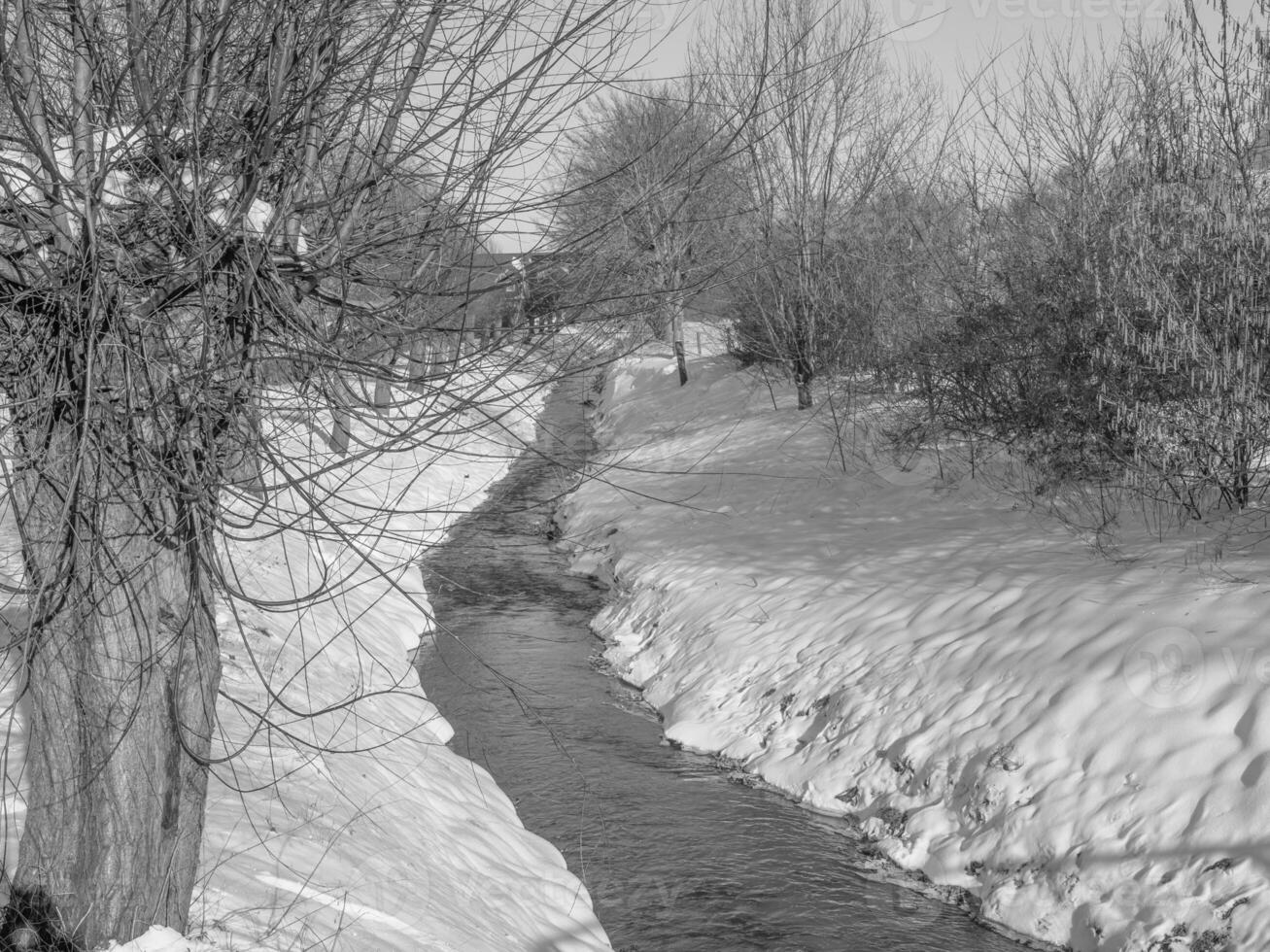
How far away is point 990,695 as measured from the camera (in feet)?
25.7

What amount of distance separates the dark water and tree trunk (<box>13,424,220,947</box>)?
1053mm

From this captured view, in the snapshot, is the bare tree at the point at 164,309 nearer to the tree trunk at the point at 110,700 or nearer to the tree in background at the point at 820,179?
the tree trunk at the point at 110,700

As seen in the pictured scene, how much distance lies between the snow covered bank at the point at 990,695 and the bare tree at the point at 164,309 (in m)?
1.16

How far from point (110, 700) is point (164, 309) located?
126 centimetres

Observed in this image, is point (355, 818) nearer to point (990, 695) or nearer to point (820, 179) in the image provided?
point (990, 695)

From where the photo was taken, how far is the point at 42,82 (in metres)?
2.93

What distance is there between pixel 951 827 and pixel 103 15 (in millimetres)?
6463

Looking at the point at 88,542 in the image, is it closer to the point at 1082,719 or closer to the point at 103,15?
the point at 103,15

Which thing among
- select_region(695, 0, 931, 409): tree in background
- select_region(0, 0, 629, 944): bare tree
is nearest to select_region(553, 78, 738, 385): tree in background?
select_region(0, 0, 629, 944): bare tree

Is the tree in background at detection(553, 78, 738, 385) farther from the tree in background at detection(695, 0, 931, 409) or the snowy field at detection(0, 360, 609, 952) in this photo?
the tree in background at detection(695, 0, 931, 409)

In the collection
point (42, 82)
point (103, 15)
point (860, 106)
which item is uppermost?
point (860, 106)

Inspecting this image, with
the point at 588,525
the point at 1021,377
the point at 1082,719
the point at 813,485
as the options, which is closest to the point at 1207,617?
the point at 1082,719

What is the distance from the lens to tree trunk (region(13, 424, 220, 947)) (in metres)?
3.34

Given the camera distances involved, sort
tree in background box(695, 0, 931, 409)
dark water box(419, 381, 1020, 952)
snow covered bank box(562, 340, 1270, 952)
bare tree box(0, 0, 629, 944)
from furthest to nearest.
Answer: tree in background box(695, 0, 931, 409) → dark water box(419, 381, 1020, 952) → snow covered bank box(562, 340, 1270, 952) → bare tree box(0, 0, 629, 944)
